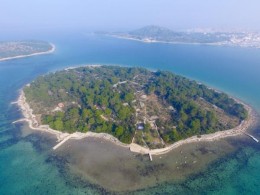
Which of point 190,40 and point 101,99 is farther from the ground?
point 101,99

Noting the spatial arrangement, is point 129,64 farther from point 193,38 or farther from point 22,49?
point 193,38

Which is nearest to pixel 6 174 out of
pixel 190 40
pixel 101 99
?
pixel 101 99

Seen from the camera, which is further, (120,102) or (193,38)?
(193,38)

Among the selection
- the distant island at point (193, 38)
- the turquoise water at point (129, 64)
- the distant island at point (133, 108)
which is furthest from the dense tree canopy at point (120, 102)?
the distant island at point (193, 38)

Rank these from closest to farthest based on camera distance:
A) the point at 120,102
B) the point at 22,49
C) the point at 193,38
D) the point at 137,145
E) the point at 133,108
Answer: the point at 137,145
the point at 133,108
the point at 120,102
the point at 22,49
the point at 193,38

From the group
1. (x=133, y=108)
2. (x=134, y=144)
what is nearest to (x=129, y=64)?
(x=133, y=108)

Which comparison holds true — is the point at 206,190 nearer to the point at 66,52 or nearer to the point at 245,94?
the point at 245,94
